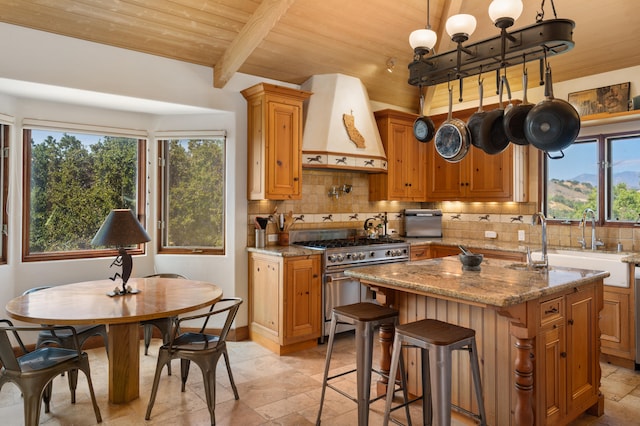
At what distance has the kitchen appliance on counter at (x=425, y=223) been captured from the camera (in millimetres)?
5617

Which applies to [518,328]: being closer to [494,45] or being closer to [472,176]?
[494,45]

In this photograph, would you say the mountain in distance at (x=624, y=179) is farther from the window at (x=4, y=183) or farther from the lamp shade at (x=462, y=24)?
the window at (x=4, y=183)

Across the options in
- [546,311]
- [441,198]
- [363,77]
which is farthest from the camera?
[441,198]

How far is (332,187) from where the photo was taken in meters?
5.16

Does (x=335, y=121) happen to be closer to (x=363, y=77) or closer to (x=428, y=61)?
(x=363, y=77)

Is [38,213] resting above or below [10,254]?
above

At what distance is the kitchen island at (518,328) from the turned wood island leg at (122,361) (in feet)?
5.37

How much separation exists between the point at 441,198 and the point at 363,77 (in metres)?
1.86

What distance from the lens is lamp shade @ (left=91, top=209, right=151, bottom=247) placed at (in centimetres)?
289

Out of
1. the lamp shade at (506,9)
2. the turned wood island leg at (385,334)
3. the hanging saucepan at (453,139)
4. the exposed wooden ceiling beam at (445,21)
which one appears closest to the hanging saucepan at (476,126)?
the hanging saucepan at (453,139)

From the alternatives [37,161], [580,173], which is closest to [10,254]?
[37,161]

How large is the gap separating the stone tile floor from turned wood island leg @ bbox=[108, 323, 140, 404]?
0.08 meters

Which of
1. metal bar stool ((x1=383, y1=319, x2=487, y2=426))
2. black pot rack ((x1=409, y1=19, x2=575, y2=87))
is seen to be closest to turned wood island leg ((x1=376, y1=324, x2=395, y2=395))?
metal bar stool ((x1=383, y1=319, x2=487, y2=426))

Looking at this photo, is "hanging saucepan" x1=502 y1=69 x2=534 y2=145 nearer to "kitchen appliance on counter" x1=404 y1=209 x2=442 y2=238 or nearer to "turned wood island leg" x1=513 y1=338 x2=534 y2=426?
"turned wood island leg" x1=513 y1=338 x2=534 y2=426
